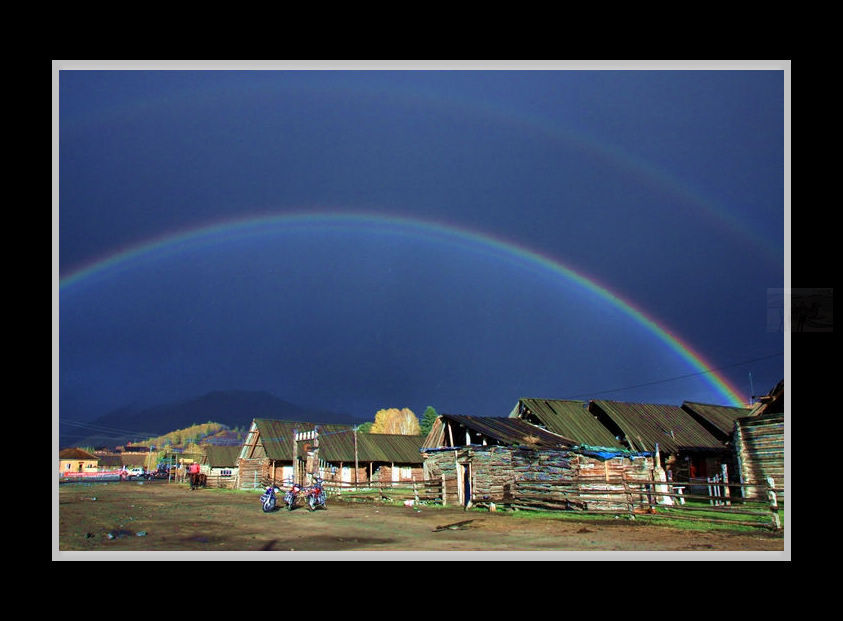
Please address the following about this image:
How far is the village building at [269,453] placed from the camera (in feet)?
161

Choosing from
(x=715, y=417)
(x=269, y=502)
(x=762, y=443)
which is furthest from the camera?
(x=715, y=417)

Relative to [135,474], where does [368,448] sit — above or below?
above

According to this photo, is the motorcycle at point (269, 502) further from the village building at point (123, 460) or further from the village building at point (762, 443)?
the village building at point (123, 460)

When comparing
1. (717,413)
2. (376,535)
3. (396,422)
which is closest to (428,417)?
(396,422)

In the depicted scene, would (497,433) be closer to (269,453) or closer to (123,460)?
(269,453)

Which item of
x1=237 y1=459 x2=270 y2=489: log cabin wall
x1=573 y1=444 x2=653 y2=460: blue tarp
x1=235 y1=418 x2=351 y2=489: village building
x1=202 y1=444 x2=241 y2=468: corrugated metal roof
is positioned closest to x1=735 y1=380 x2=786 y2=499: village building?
x1=573 y1=444 x2=653 y2=460: blue tarp

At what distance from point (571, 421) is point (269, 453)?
25.2 metres

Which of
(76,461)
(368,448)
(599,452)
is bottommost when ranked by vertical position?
(76,461)

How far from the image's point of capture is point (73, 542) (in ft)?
50.1

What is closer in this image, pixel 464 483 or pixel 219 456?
pixel 464 483

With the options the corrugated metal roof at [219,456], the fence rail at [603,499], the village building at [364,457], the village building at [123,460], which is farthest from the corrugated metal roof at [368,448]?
the village building at [123,460]

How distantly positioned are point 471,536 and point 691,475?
24.9 m

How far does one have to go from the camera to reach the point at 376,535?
55.2 feet
